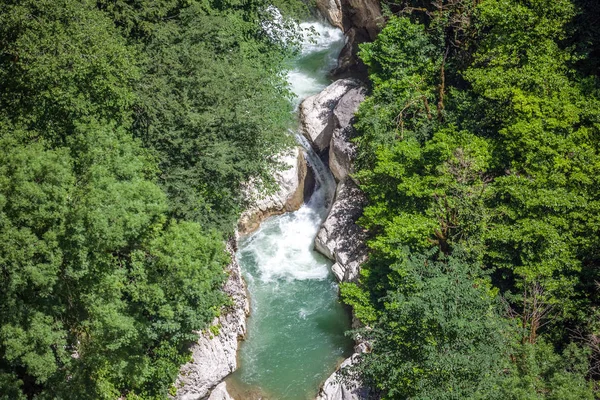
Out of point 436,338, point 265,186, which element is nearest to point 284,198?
point 265,186

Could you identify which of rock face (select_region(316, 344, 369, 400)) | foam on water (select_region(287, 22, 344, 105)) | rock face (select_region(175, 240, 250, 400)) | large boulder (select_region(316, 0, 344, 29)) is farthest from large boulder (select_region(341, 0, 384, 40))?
rock face (select_region(316, 344, 369, 400))

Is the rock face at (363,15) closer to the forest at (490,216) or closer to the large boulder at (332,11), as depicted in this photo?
the large boulder at (332,11)

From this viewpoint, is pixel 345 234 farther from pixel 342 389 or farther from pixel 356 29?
pixel 356 29

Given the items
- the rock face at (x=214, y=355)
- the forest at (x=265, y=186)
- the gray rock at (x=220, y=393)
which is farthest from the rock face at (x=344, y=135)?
the gray rock at (x=220, y=393)

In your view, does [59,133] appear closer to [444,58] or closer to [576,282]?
[444,58]

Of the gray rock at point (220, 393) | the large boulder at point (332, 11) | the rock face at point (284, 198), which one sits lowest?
the gray rock at point (220, 393)

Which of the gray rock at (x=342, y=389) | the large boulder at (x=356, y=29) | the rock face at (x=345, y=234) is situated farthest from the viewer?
the large boulder at (x=356, y=29)

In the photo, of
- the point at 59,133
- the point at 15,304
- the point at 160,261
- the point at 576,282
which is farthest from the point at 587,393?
the point at 59,133
